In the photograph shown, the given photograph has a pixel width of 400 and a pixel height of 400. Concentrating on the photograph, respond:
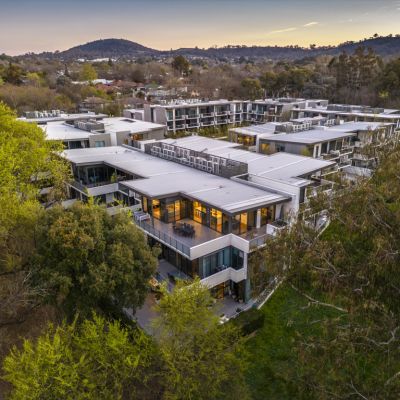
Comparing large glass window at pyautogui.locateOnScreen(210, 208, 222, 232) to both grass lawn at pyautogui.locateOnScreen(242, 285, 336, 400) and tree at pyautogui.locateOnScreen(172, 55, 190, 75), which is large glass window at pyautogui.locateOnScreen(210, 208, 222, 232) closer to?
grass lawn at pyautogui.locateOnScreen(242, 285, 336, 400)

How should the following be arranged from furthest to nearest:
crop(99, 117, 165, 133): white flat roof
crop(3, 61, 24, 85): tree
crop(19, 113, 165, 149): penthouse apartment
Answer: crop(3, 61, 24, 85): tree
crop(99, 117, 165, 133): white flat roof
crop(19, 113, 165, 149): penthouse apartment

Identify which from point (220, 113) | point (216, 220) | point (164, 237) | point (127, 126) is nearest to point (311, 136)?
point (216, 220)

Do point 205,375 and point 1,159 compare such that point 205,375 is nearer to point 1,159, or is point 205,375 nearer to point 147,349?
point 147,349

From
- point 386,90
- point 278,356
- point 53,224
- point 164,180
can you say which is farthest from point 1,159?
point 386,90

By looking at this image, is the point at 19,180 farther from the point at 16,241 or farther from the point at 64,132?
the point at 64,132

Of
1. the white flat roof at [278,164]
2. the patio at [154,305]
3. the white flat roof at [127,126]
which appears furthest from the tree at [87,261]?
the white flat roof at [127,126]

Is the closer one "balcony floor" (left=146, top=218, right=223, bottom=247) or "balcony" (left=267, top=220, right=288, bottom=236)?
"balcony floor" (left=146, top=218, right=223, bottom=247)

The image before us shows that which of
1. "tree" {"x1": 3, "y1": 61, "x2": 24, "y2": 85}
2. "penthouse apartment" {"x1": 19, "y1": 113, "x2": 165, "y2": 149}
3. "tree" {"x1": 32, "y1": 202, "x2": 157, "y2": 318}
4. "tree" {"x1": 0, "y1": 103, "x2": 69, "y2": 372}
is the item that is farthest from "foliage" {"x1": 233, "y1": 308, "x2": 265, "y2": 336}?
"tree" {"x1": 3, "y1": 61, "x2": 24, "y2": 85}
